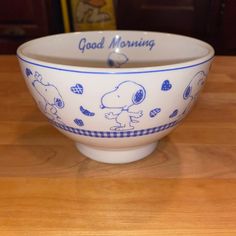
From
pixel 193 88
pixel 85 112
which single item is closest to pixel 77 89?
pixel 85 112

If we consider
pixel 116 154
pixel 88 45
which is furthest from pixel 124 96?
pixel 88 45

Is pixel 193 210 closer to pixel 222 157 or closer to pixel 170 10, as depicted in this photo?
pixel 222 157

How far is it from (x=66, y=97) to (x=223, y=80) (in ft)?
1.48

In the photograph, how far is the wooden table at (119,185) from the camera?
1.08 ft

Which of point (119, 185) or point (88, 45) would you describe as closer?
point (119, 185)

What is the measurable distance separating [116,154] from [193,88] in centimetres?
12

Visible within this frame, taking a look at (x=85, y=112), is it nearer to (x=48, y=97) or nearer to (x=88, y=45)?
(x=48, y=97)

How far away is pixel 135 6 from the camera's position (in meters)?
1.79

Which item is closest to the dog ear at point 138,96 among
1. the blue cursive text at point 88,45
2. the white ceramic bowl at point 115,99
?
the white ceramic bowl at point 115,99

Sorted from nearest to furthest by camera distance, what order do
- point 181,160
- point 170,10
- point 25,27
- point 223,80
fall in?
point 181,160, point 223,80, point 25,27, point 170,10

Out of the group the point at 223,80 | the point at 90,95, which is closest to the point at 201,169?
the point at 90,95

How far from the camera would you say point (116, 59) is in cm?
59

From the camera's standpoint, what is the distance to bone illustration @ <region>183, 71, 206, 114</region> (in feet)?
1.23

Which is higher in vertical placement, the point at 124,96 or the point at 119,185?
the point at 124,96
